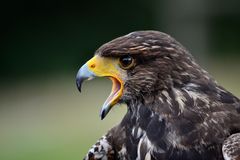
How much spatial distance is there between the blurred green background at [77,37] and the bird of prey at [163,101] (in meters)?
11.3

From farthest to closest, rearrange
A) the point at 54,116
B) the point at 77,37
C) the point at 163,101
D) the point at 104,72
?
the point at 77,37 → the point at 54,116 → the point at 104,72 → the point at 163,101

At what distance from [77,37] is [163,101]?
15639 millimetres

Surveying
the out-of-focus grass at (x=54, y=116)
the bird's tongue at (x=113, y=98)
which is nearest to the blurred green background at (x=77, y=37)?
the out-of-focus grass at (x=54, y=116)

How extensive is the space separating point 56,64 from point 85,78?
14.8 metres

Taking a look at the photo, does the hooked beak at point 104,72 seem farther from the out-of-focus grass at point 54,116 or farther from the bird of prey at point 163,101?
the out-of-focus grass at point 54,116

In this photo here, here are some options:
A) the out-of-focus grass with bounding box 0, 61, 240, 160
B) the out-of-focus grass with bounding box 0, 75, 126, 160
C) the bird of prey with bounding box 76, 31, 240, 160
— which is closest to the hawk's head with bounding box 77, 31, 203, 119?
the bird of prey with bounding box 76, 31, 240, 160

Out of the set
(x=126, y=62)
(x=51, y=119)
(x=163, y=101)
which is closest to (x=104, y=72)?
(x=126, y=62)

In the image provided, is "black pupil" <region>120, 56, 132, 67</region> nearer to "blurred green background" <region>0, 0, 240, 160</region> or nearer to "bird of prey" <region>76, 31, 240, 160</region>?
"bird of prey" <region>76, 31, 240, 160</region>

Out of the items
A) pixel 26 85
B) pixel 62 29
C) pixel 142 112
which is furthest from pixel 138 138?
pixel 62 29

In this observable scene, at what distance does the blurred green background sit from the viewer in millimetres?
18422

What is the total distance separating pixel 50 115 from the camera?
53.5 ft

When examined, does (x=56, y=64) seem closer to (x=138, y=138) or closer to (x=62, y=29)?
(x=62, y=29)

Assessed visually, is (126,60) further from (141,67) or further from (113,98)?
(113,98)

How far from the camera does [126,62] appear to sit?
19.0 feet
